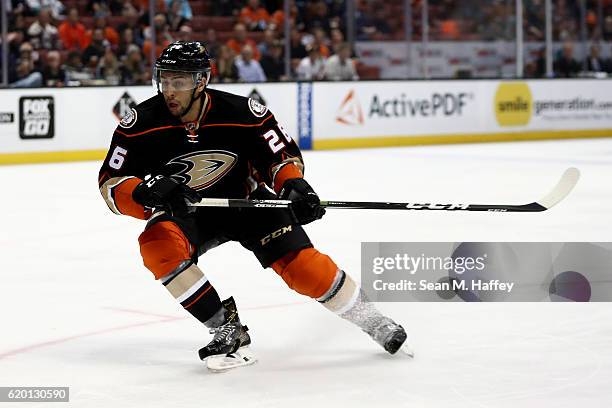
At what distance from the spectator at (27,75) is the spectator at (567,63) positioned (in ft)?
21.4

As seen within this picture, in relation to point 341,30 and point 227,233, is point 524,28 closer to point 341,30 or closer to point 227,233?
point 341,30

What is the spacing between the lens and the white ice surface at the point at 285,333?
3264 mm

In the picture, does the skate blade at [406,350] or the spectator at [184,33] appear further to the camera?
the spectator at [184,33]

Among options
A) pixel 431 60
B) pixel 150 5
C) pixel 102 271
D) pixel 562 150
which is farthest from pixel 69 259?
pixel 431 60

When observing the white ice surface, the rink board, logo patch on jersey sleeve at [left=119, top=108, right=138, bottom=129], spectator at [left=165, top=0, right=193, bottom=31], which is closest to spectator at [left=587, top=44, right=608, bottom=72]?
the rink board

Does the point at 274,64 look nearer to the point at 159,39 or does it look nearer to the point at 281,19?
the point at 281,19

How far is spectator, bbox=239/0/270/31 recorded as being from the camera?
1359 cm

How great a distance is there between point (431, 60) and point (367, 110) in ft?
4.81

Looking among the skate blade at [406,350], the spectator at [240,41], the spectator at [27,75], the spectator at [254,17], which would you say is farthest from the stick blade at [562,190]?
the spectator at [254,17]

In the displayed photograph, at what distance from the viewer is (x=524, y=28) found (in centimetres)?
1452

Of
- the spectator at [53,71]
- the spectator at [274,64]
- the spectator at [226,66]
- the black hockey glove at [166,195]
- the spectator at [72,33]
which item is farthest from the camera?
the spectator at [274,64]

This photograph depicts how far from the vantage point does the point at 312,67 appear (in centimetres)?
1327

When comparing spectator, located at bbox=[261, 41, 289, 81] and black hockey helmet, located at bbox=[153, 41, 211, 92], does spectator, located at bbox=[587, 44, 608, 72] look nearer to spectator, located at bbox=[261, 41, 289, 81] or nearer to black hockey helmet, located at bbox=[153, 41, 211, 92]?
spectator, located at bbox=[261, 41, 289, 81]

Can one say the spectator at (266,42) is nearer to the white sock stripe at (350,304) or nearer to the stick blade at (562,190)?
the stick blade at (562,190)
